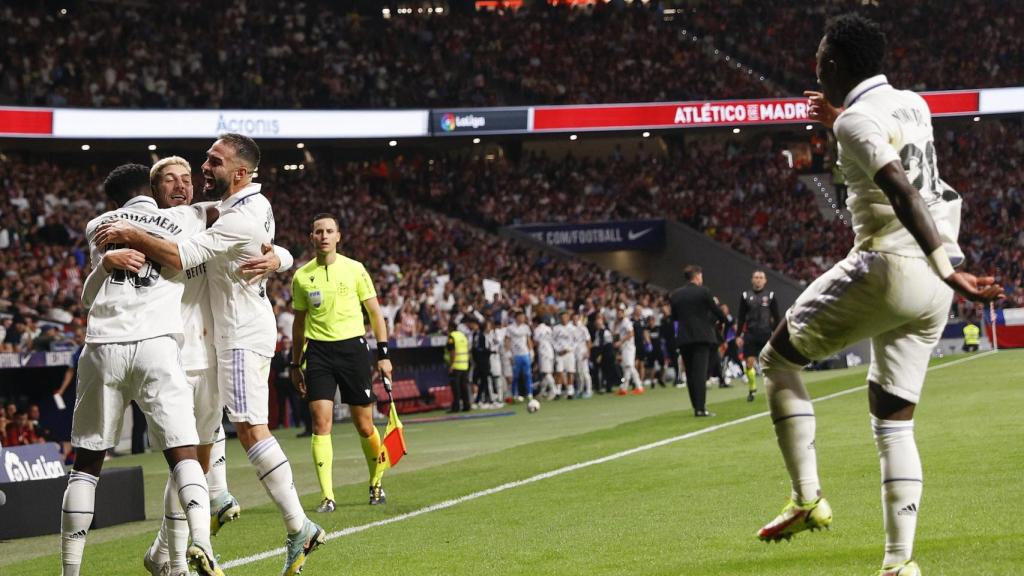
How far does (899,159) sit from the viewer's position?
5301 millimetres

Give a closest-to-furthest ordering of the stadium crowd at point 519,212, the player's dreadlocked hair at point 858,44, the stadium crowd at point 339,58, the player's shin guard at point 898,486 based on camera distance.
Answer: the player's shin guard at point 898,486 → the player's dreadlocked hair at point 858,44 → the stadium crowd at point 519,212 → the stadium crowd at point 339,58

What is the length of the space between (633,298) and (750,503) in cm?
3126

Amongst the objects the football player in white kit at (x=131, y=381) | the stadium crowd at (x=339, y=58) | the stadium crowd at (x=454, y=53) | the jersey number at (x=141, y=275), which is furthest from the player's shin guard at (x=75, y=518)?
the stadium crowd at (x=454, y=53)

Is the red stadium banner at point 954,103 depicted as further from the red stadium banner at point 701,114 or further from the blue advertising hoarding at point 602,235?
the blue advertising hoarding at point 602,235

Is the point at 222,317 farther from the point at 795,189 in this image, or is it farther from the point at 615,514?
the point at 795,189

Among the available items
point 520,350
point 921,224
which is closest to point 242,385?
point 921,224

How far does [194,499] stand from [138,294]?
113cm

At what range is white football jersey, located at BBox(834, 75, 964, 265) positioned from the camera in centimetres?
539

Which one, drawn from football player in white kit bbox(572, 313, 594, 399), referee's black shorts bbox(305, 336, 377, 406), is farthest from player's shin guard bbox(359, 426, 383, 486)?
football player in white kit bbox(572, 313, 594, 399)

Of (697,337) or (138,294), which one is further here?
(697,337)

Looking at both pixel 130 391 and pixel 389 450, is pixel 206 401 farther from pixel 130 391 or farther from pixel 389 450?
pixel 389 450

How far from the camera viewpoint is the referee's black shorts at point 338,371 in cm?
1106

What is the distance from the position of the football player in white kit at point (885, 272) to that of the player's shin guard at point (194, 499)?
3.13 meters

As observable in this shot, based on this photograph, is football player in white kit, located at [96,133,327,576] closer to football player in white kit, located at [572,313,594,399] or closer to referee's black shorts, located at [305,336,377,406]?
referee's black shorts, located at [305,336,377,406]
